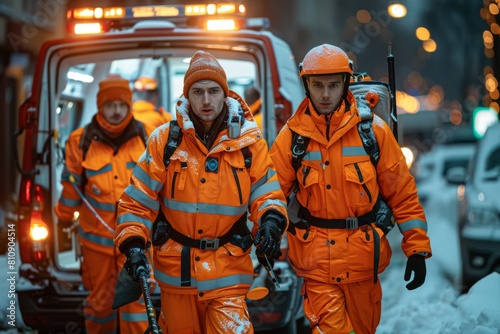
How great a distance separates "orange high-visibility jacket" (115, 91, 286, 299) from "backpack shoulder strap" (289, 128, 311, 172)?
243 mm

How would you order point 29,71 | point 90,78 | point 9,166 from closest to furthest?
point 90,78 < point 9,166 < point 29,71

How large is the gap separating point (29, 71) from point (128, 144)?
45.5 ft

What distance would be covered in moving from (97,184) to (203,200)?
1.96m

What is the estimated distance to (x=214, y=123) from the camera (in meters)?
4.38

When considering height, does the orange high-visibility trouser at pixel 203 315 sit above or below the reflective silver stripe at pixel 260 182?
below

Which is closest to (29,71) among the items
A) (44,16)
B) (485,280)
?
(44,16)

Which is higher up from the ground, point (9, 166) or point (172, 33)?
point (172, 33)

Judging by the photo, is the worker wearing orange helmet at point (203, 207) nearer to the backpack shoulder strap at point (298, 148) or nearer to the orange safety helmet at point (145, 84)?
the backpack shoulder strap at point (298, 148)

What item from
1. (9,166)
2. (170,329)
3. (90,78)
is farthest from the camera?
(9,166)

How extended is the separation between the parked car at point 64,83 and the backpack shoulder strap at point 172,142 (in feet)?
4.56

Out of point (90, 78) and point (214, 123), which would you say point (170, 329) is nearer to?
point (214, 123)

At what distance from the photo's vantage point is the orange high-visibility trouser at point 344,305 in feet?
14.5

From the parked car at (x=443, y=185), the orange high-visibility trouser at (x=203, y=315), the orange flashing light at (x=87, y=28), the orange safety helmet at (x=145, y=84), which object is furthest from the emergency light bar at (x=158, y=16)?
the parked car at (x=443, y=185)

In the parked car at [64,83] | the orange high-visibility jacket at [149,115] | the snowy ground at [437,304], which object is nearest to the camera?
the snowy ground at [437,304]
